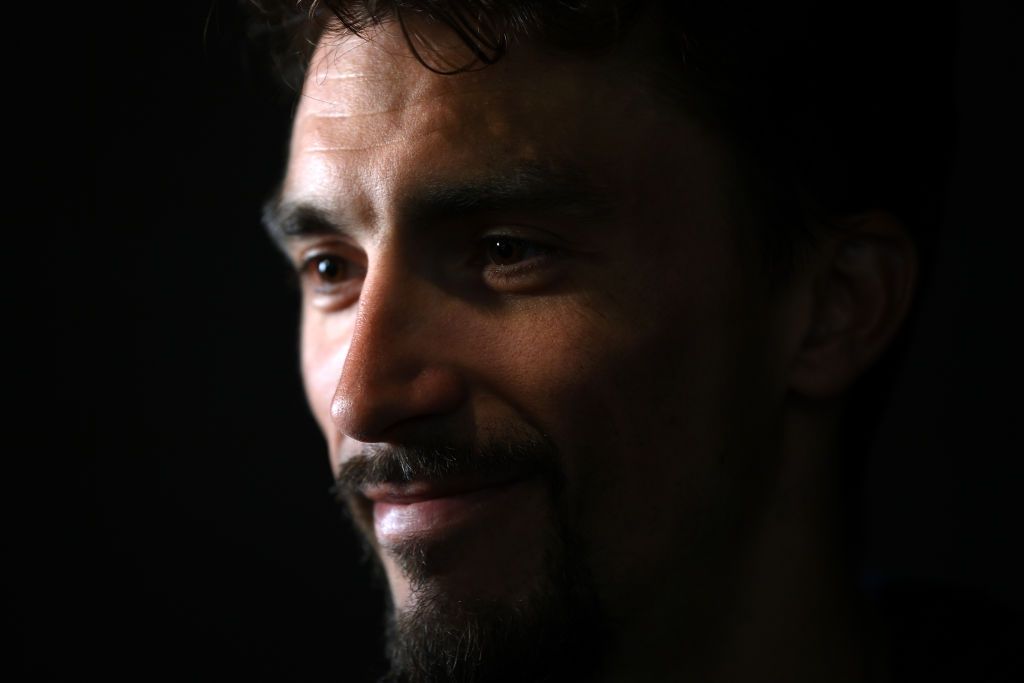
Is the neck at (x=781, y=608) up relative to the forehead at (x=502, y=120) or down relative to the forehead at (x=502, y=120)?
down

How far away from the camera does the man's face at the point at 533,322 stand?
1.52 m

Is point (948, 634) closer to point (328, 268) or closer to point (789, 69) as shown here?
point (789, 69)

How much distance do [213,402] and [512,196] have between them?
1.55 meters

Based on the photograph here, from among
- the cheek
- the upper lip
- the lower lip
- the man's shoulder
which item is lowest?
the man's shoulder

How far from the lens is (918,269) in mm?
1896

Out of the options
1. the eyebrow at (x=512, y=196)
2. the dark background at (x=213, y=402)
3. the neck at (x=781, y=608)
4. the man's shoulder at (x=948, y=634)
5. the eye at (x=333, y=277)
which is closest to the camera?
the eyebrow at (x=512, y=196)

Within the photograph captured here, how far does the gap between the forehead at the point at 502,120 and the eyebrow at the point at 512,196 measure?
0.01 metres

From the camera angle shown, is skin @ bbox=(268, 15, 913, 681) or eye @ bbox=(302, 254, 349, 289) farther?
eye @ bbox=(302, 254, 349, 289)

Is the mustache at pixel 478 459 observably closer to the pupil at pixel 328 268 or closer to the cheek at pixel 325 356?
the cheek at pixel 325 356

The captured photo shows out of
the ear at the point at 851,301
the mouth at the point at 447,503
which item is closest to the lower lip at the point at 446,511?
the mouth at the point at 447,503

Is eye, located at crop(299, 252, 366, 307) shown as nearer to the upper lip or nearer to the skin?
the skin

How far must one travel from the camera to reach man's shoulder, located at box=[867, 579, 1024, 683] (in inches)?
73.7

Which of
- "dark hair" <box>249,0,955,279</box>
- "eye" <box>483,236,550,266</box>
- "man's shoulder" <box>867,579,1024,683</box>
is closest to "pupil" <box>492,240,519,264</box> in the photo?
"eye" <box>483,236,550,266</box>

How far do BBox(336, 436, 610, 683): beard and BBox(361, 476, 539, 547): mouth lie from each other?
0.01 meters
